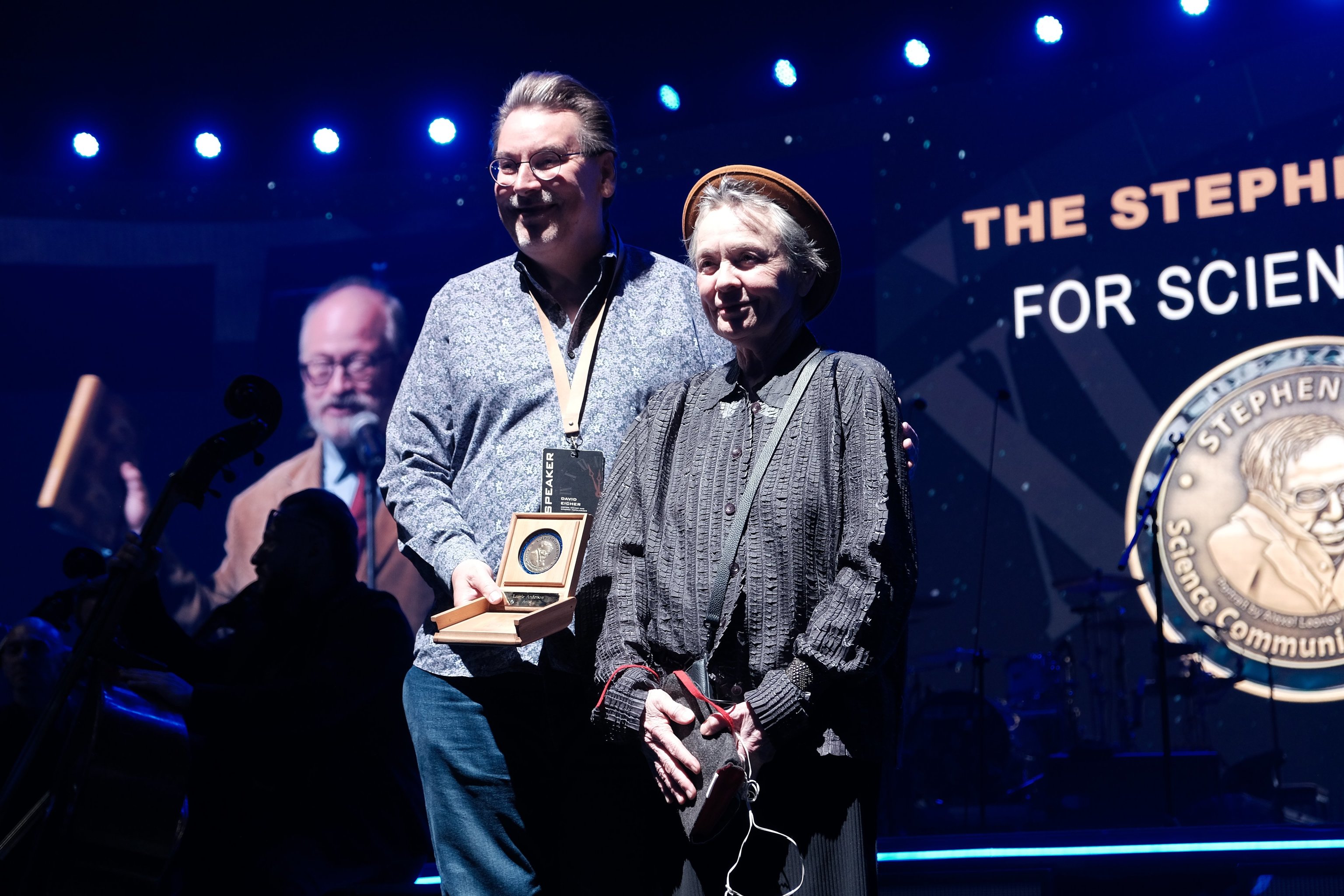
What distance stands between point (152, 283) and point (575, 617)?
14.7 ft

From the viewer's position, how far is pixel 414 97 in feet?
17.0

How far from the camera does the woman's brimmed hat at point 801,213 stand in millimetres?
1562

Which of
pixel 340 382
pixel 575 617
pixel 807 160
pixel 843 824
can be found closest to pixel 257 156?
pixel 340 382

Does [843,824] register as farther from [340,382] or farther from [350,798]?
[340,382]

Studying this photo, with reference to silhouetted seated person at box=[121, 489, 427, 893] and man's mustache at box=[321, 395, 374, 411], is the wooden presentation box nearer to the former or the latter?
silhouetted seated person at box=[121, 489, 427, 893]

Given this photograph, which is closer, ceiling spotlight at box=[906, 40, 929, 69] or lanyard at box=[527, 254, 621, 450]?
lanyard at box=[527, 254, 621, 450]

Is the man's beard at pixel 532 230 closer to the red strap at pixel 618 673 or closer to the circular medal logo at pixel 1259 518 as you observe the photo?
the red strap at pixel 618 673

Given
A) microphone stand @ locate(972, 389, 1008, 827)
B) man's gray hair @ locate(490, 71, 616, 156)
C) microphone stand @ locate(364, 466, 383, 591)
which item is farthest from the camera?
microphone stand @ locate(364, 466, 383, 591)

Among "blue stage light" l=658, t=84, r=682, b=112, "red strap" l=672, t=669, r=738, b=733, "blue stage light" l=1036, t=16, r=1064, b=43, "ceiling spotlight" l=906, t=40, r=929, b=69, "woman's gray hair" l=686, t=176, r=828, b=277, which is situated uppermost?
"blue stage light" l=1036, t=16, r=1064, b=43

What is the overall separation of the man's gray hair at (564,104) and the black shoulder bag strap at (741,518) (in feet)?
1.76

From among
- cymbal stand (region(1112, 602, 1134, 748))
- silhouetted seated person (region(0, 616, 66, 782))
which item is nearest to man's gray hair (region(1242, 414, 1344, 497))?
cymbal stand (region(1112, 602, 1134, 748))

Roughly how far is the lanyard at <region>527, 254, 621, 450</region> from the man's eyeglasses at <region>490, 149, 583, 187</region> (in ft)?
0.60

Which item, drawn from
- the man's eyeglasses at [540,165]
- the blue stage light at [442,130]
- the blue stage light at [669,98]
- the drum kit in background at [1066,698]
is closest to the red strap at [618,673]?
the man's eyeglasses at [540,165]

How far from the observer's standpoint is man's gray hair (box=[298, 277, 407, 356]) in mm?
5348
